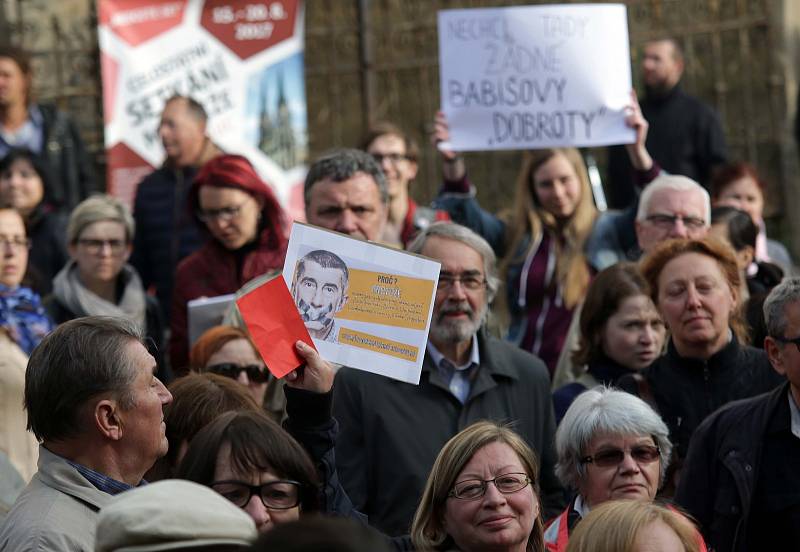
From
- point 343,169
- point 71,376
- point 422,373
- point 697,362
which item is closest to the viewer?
point 71,376

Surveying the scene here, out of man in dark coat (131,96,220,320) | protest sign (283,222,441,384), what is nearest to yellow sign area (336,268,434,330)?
protest sign (283,222,441,384)

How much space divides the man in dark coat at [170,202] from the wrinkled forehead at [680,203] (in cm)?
308

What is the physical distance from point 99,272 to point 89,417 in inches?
151

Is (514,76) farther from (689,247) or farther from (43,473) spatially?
(43,473)

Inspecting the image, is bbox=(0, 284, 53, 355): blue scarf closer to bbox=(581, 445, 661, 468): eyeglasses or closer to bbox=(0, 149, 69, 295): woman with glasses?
bbox=(0, 149, 69, 295): woman with glasses

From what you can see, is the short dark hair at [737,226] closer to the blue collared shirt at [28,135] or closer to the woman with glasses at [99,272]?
the woman with glasses at [99,272]

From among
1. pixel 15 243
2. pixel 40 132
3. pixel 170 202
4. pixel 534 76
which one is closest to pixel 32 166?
pixel 170 202

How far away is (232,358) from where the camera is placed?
648cm

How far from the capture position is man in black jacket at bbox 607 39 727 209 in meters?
10.6

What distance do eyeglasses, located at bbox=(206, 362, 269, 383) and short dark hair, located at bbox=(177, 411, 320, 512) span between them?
219 cm

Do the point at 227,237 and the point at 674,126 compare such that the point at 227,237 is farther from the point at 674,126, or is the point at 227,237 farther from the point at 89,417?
the point at 674,126

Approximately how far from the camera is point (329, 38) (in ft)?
43.9

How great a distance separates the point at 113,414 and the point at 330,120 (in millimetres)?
9084

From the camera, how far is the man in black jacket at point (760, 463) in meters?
5.36
